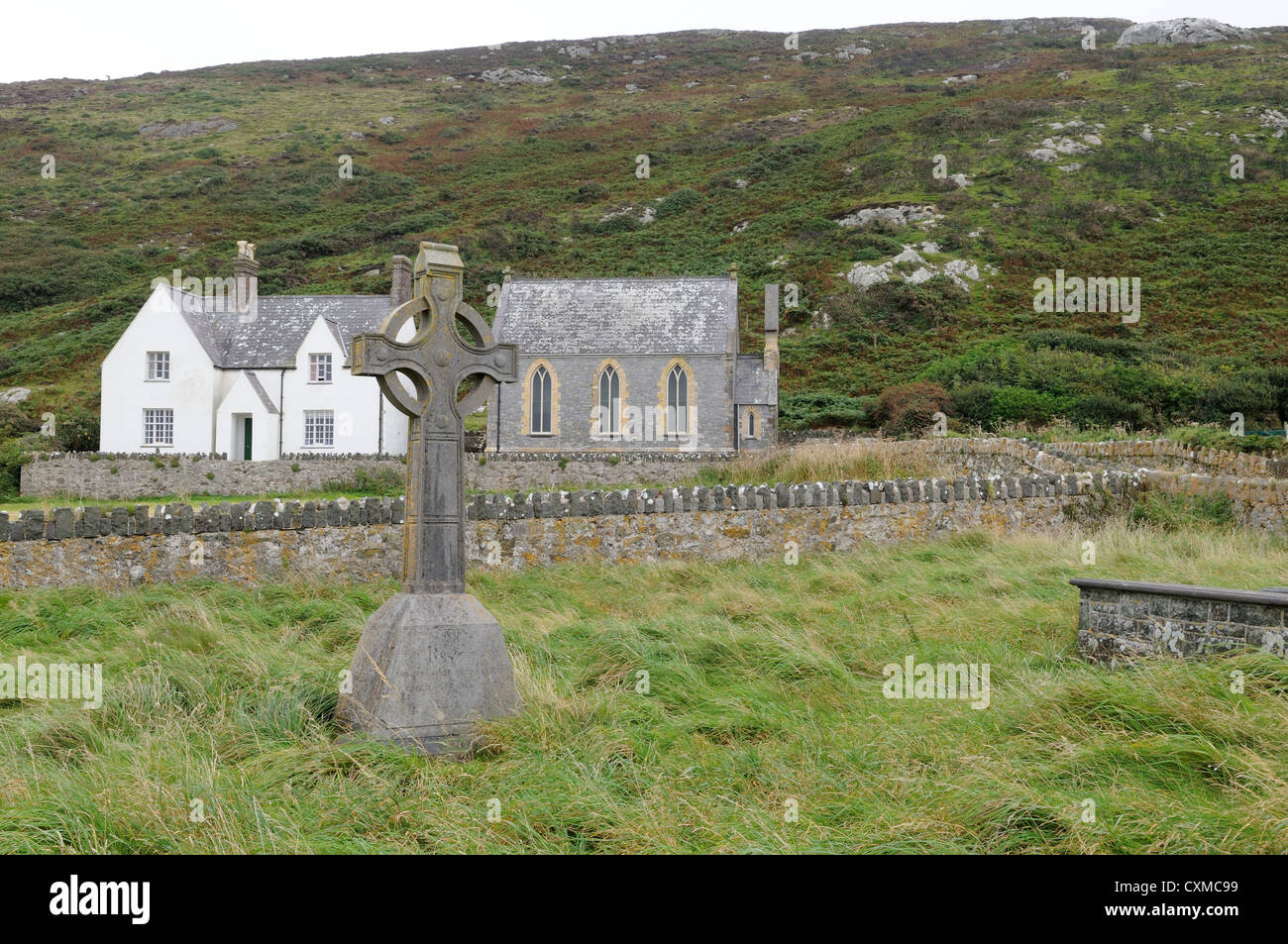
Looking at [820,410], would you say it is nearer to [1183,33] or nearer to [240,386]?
[240,386]

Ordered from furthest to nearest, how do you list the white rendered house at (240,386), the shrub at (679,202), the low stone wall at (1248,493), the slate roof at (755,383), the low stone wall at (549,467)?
the shrub at (679,202) < the slate roof at (755,383) < the white rendered house at (240,386) < the low stone wall at (549,467) < the low stone wall at (1248,493)

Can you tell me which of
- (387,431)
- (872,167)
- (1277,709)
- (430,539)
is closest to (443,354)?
(430,539)

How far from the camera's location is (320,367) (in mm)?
33375

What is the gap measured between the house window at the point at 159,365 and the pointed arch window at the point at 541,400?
1313 cm

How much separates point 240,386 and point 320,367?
2825 millimetres

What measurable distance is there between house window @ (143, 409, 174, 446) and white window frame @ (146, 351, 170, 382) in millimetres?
1248

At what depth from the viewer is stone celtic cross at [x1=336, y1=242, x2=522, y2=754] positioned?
5789mm

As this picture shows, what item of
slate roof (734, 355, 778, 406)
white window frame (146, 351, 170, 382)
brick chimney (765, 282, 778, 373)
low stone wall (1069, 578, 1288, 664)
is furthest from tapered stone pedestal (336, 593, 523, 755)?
white window frame (146, 351, 170, 382)

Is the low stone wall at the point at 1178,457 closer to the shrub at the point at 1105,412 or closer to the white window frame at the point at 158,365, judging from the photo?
the shrub at the point at 1105,412

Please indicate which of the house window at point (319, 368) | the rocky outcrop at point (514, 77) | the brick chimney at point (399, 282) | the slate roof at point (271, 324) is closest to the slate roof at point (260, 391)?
the slate roof at point (271, 324)

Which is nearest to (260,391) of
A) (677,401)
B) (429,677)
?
(677,401)

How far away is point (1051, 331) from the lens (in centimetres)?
4066

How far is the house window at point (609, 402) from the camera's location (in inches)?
1383

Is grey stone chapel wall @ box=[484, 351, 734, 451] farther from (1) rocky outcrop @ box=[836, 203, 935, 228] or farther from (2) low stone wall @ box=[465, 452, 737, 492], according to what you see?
(1) rocky outcrop @ box=[836, 203, 935, 228]
